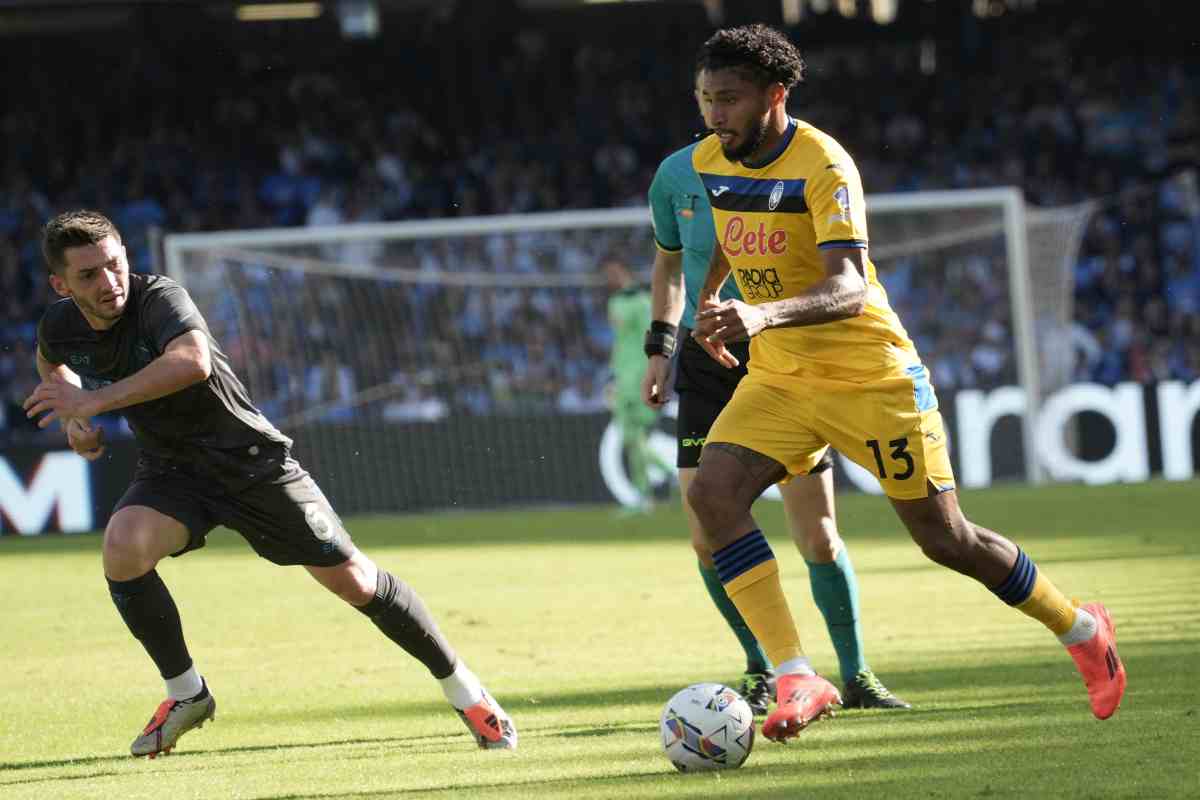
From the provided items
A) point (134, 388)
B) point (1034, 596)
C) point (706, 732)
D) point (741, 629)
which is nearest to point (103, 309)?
point (134, 388)

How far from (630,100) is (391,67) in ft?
12.0

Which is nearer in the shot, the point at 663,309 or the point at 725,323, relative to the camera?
the point at 725,323

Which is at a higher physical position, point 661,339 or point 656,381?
point 661,339

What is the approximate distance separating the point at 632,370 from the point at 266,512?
9803 millimetres

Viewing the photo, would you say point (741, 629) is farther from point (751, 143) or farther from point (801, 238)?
point (751, 143)

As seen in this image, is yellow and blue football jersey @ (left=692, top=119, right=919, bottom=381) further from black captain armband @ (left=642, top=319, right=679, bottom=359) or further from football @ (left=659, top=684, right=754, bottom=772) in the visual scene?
football @ (left=659, top=684, right=754, bottom=772)

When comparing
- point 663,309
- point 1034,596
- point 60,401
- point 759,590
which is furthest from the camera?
point 663,309

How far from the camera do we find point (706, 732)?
5.24 meters

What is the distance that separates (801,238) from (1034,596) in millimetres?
1315

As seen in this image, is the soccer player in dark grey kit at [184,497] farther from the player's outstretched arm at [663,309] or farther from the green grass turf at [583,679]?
the player's outstretched arm at [663,309]

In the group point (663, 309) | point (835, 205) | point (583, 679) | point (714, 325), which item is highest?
point (835, 205)

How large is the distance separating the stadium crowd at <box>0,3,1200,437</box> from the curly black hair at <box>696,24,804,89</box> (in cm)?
1626

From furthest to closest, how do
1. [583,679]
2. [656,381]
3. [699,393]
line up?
[583,679] → [699,393] → [656,381]

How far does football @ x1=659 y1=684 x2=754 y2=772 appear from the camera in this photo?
5.23 metres
